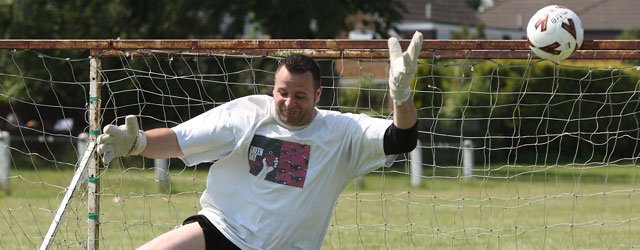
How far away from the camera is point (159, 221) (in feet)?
38.7

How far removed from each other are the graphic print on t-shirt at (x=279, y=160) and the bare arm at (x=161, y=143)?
14.7 inches

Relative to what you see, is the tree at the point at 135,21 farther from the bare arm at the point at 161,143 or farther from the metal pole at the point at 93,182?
the bare arm at the point at 161,143

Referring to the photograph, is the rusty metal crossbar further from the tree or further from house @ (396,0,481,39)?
house @ (396,0,481,39)

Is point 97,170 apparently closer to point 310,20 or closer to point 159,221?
point 159,221

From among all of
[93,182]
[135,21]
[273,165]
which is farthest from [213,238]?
[135,21]

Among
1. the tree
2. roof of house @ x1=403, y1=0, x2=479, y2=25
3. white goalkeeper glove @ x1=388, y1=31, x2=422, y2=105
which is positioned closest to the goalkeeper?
white goalkeeper glove @ x1=388, y1=31, x2=422, y2=105

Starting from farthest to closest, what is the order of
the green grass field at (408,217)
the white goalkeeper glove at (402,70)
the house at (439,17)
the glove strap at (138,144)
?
1. the house at (439,17)
2. the green grass field at (408,217)
3. the glove strap at (138,144)
4. the white goalkeeper glove at (402,70)

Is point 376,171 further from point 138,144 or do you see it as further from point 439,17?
point 439,17

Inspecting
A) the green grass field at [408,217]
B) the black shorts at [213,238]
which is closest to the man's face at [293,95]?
the black shorts at [213,238]

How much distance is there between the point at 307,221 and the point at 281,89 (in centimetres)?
66

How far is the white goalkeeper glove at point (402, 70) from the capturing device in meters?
5.04

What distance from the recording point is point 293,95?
212 inches

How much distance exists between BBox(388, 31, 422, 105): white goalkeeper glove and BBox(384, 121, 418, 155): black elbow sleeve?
0.62ft

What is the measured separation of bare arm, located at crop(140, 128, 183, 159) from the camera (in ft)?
18.0
